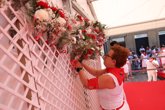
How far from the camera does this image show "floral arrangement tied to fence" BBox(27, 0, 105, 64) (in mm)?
1390

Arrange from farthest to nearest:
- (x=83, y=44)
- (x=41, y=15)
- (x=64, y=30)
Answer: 1. (x=83, y=44)
2. (x=64, y=30)
3. (x=41, y=15)

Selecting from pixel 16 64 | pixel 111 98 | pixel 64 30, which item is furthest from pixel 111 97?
pixel 16 64

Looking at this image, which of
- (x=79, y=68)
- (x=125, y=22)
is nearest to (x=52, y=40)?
(x=79, y=68)

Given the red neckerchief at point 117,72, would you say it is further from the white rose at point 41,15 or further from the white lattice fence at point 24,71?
the white rose at point 41,15

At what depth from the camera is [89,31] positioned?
2.45 meters

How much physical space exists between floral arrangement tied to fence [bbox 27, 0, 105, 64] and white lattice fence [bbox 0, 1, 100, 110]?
0.07 metres

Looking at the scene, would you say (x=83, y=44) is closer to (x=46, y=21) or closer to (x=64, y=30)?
(x=64, y=30)

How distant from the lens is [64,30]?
5.42ft

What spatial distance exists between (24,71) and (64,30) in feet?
1.59

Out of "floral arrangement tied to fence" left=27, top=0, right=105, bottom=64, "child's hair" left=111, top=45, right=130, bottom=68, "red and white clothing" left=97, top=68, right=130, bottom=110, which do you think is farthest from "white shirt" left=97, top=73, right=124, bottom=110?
"floral arrangement tied to fence" left=27, top=0, right=105, bottom=64

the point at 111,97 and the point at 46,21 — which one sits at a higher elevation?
the point at 46,21

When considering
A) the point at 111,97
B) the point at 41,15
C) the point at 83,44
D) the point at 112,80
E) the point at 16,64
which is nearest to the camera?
the point at 16,64

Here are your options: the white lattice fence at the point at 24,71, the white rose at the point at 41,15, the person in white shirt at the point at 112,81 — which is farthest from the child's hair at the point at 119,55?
the white rose at the point at 41,15

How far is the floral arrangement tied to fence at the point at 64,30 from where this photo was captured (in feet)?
4.56
